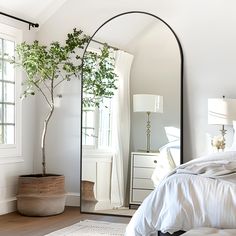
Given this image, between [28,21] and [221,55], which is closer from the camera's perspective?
[221,55]

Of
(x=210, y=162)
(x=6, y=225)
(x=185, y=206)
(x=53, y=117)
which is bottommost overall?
(x=6, y=225)

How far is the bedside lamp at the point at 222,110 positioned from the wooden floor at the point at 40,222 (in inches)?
54.7

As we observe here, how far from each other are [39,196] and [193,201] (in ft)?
8.01

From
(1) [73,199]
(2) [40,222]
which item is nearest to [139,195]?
(1) [73,199]

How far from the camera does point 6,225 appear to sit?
4.59 m

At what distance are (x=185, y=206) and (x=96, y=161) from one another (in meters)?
2.42

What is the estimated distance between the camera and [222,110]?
15.3 ft

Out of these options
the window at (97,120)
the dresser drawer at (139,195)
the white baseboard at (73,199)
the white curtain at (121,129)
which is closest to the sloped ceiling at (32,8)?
the window at (97,120)

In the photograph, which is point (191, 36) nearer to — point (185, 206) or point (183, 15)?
point (183, 15)

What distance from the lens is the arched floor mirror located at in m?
5.15

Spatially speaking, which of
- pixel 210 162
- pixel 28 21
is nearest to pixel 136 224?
pixel 210 162

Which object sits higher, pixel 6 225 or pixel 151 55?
pixel 151 55

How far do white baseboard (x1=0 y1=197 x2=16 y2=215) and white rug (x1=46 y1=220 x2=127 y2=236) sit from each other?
3.35 feet

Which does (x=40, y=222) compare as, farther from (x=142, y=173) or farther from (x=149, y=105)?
(x=149, y=105)
